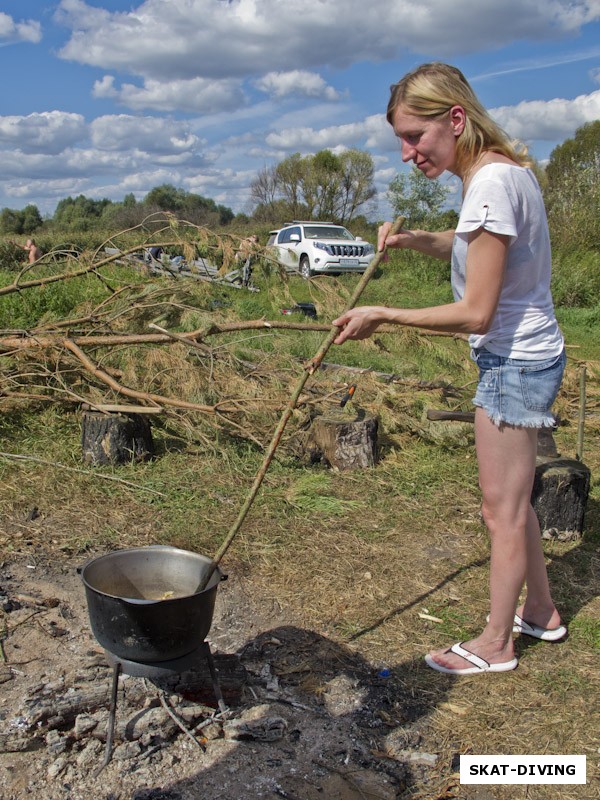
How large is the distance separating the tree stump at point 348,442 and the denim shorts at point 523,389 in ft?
8.06

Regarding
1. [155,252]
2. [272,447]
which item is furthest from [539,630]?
[155,252]

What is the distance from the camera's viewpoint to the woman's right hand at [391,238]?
96.0 inches

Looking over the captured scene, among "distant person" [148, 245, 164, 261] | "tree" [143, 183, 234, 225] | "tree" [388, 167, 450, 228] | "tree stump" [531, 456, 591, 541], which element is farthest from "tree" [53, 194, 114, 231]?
"tree stump" [531, 456, 591, 541]

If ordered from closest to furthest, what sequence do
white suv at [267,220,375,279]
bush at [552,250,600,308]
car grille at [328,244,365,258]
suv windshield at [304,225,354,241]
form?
bush at [552,250,600,308]
white suv at [267,220,375,279]
car grille at [328,244,365,258]
suv windshield at [304,225,354,241]

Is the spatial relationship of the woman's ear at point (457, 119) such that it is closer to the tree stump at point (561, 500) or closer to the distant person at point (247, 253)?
the tree stump at point (561, 500)

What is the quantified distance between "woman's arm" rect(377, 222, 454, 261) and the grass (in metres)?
1.52

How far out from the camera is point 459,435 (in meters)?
5.06

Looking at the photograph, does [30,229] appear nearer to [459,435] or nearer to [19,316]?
[19,316]

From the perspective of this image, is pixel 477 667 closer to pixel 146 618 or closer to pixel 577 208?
pixel 146 618

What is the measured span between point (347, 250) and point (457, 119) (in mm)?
15582

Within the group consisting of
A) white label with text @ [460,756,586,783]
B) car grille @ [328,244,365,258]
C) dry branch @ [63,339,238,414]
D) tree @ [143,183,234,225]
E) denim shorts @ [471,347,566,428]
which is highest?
tree @ [143,183,234,225]

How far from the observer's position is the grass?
7.90ft

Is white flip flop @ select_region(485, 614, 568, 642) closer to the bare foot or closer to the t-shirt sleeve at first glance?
the bare foot

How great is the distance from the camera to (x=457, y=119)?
209 centimetres
